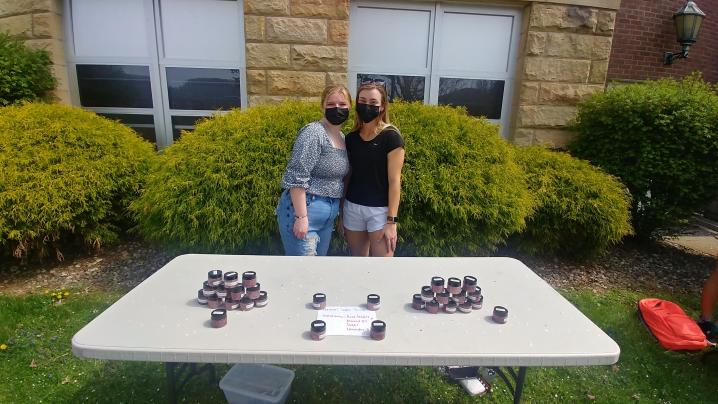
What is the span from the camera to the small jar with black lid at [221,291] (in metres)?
1.95

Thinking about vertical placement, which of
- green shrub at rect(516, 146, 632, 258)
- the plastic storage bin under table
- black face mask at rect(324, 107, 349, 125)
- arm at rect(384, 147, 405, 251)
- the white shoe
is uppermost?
black face mask at rect(324, 107, 349, 125)

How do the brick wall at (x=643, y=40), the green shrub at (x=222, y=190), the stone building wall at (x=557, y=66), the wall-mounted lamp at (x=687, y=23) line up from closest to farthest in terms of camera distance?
the green shrub at (x=222, y=190) → the stone building wall at (x=557, y=66) → the wall-mounted lamp at (x=687, y=23) → the brick wall at (x=643, y=40)

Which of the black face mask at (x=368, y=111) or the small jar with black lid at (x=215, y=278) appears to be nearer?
the small jar with black lid at (x=215, y=278)

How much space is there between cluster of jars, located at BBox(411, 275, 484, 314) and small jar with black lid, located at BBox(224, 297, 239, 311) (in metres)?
0.87

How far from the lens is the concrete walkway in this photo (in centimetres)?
556

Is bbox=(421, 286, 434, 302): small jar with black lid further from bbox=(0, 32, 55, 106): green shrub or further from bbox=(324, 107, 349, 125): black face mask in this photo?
bbox=(0, 32, 55, 106): green shrub

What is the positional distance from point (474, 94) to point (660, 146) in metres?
2.41

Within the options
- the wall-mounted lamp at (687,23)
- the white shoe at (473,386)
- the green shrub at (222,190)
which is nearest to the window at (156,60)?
the green shrub at (222,190)

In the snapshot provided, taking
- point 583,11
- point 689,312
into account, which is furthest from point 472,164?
point 583,11

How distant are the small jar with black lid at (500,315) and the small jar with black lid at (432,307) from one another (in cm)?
27

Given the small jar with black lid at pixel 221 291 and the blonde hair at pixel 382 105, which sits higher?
the blonde hair at pixel 382 105

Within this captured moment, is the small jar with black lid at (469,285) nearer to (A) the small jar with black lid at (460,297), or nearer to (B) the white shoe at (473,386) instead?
(A) the small jar with black lid at (460,297)

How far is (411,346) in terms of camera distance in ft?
5.41

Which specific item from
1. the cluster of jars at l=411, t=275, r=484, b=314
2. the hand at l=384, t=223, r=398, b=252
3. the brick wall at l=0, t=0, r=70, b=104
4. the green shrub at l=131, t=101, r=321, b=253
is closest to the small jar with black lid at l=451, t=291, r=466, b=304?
the cluster of jars at l=411, t=275, r=484, b=314
